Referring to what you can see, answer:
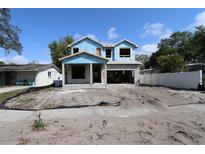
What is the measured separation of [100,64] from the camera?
22.2 metres

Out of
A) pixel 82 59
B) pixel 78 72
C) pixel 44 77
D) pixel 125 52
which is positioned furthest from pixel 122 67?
pixel 44 77

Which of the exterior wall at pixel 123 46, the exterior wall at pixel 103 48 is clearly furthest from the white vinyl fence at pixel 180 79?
the exterior wall at pixel 103 48

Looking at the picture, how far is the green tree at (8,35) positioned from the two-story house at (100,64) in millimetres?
9291

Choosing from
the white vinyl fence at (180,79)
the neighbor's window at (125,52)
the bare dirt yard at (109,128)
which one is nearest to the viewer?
the bare dirt yard at (109,128)

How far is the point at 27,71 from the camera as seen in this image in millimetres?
27578

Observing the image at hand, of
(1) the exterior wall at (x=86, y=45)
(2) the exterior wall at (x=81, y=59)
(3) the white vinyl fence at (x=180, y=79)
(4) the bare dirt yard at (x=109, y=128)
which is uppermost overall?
(1) the exterior wall at (x=86, y=45)

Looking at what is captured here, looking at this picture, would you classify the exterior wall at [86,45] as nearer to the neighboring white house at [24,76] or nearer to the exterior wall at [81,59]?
the exterior wall at [81,59]

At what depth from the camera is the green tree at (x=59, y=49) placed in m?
42.8

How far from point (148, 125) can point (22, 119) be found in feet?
16.5

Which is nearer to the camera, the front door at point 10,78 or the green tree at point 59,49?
the front door at point 10,78

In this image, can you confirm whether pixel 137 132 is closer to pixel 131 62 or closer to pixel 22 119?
pixel 22 119

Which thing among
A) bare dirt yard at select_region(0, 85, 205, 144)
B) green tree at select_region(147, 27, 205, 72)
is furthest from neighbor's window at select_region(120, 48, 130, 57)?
bare dirt yard at select_region(0, 85, 205, 144)

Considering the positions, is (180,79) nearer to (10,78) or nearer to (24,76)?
(24,76)
